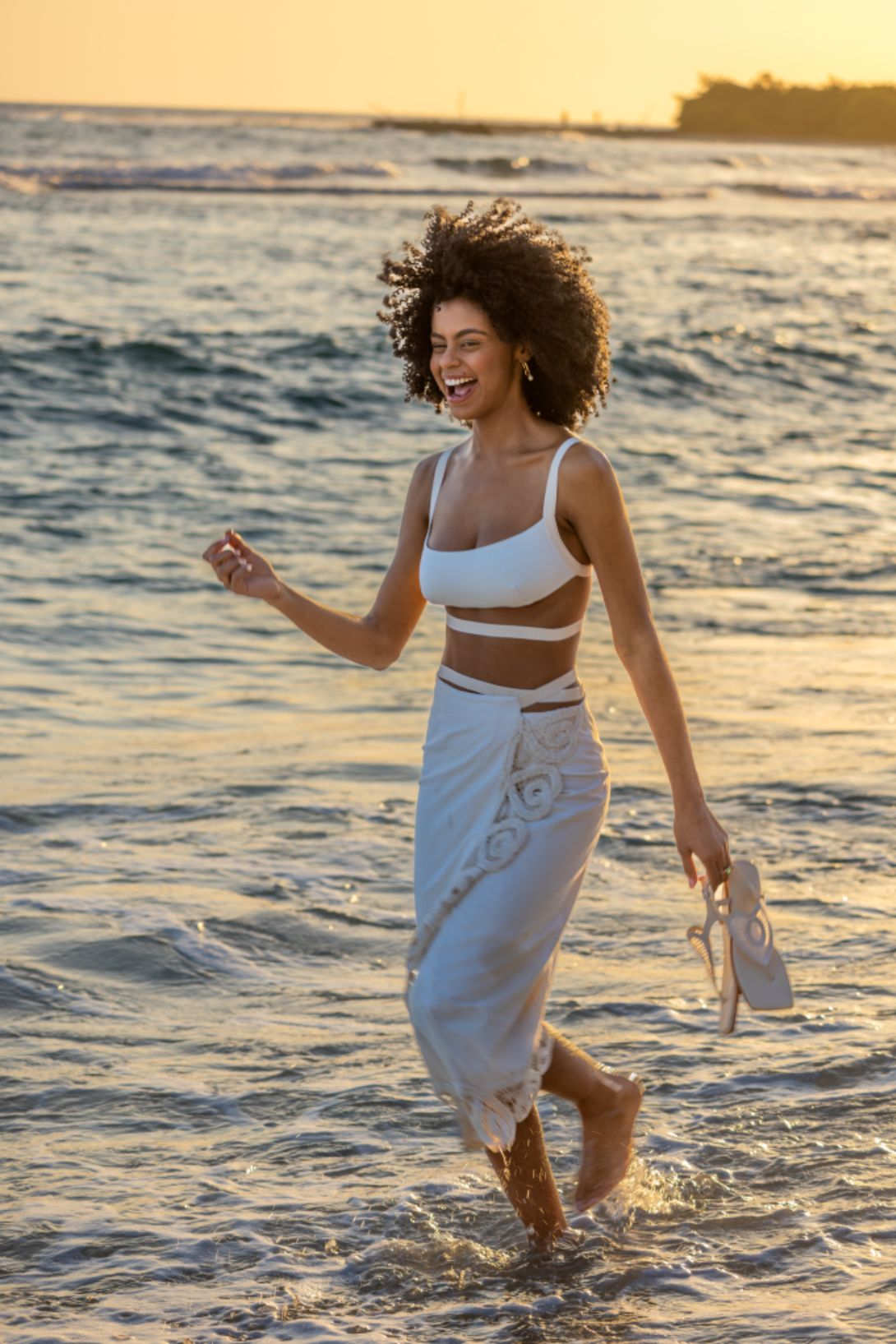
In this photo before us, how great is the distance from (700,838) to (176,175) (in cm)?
4558

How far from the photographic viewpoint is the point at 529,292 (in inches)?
123

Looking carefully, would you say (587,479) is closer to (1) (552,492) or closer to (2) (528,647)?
(1) (552,492)

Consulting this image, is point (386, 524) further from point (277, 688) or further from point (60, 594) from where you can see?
point (277, 688)

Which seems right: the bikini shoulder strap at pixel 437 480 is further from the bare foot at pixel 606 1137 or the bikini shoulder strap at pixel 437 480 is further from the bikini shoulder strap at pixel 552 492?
the bare foot at pixel 606 1137

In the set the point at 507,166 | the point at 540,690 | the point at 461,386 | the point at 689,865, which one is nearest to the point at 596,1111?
the point at 689,865

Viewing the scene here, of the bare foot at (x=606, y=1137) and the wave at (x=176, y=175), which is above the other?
the wave at (x=176, y=175)

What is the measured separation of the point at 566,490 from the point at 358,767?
3.66 metres

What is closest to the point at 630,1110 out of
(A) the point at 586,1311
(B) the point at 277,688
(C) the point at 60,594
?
(A) the point at 586,1311

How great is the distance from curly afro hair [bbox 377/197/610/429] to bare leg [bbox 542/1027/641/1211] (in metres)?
1.38

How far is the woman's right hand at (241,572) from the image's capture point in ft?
10.7

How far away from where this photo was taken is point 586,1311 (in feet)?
10.4

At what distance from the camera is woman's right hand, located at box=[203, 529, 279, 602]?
3.27 m

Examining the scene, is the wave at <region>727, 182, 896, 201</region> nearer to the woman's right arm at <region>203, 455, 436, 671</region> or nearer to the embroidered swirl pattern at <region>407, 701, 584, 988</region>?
the woman's right arm at <region>203, 455, 436, 671</region>

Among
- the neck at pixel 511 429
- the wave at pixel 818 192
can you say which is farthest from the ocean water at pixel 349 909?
the wave at pixel 818 192
